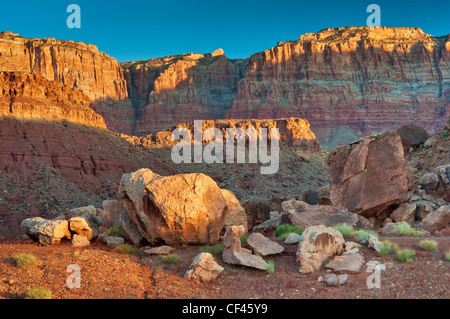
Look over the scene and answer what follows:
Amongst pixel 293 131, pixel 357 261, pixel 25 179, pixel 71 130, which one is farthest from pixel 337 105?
pixel 357 261

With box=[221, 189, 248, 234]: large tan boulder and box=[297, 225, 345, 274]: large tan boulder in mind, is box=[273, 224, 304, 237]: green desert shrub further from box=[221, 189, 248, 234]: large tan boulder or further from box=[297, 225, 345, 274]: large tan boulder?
box=[297, 225, 345, 274]: large tan boulder

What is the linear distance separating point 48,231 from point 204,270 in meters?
6.39

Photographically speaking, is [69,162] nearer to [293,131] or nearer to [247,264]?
[247,264]

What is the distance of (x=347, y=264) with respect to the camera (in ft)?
30.9

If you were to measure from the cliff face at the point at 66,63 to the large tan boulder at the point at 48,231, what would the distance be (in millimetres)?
95482

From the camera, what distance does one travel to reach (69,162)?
106 ft

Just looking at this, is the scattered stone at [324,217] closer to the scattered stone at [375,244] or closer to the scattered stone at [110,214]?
the scattered stone at [375,244]

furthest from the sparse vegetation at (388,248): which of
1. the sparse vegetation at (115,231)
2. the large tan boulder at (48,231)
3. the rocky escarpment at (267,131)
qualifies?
the rocky escarpment at (267,131)

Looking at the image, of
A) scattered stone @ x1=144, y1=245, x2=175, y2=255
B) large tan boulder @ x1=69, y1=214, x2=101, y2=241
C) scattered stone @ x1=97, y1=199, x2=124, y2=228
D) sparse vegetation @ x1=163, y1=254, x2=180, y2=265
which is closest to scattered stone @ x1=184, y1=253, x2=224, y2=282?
sparse vegetation @ x1=163, y1=254, x2=180, y2=265

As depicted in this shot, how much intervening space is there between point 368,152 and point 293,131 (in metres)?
49.1

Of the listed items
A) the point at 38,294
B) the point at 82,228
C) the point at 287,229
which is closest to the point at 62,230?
the point at 82,228

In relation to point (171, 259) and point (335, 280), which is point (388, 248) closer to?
point (335, 280)
